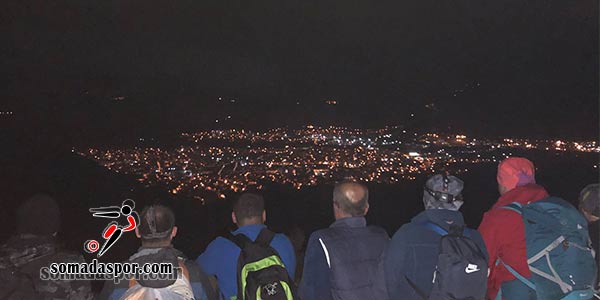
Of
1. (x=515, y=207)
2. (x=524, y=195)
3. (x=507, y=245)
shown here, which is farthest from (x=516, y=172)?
(x=507, y=245)

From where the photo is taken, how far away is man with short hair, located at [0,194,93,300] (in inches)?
140

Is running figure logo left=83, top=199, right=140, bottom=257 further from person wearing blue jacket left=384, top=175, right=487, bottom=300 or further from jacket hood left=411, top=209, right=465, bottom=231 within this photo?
jacket hood left=411, top=209, right=465, bottom=231

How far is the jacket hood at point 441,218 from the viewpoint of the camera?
4.01 meters

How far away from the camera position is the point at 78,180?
140 ft

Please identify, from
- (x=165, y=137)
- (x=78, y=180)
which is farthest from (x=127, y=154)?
(x=78, y=180)

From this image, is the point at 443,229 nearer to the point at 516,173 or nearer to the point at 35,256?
the point at 516,173

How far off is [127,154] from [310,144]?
90.9 feet

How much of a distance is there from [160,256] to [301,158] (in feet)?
221

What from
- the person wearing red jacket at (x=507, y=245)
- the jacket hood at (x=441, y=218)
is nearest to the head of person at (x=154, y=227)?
the jacket hood at (x=441, y=218)

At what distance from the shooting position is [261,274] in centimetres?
375

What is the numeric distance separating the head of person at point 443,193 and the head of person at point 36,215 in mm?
2993

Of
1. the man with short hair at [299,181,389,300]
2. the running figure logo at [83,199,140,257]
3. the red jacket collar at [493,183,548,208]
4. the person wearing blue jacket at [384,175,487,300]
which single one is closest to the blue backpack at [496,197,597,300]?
the red jacket collar at [493,183,548,208]

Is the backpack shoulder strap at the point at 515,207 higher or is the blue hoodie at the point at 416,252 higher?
the backpack shoulder strap at the point at 515,207

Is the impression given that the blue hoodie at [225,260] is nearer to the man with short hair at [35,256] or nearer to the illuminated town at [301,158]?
the man with short hair at [35,256]
